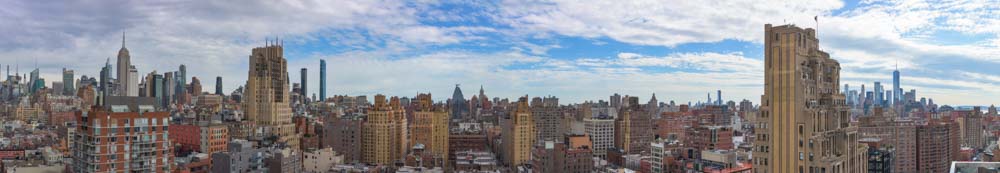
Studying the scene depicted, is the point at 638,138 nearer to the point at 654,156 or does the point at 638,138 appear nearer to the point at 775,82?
the point at 654,156

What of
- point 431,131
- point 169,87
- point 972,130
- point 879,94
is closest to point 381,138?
point 431,131

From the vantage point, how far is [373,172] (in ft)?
171

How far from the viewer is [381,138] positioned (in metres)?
64.1

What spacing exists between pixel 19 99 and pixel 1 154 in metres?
34.5

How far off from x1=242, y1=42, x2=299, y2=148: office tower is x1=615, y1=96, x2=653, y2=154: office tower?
114 ft

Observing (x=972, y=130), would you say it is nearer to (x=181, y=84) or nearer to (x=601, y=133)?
(x=601, y=133)

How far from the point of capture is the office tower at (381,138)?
6412cm

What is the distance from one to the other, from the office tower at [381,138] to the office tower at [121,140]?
34.8m

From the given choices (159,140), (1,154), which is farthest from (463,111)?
(159,140)

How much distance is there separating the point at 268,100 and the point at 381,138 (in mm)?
20605

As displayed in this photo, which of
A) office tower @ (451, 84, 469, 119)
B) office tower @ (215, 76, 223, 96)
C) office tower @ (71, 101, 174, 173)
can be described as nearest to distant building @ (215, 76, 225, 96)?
office tower @ (215, 76, 223, 96)

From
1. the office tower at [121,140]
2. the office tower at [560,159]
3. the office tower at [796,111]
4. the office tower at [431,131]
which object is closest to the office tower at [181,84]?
the office tower at [431,131]

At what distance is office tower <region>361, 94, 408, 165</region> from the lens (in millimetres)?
64125

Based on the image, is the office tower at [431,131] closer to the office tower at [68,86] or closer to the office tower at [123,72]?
the office tower at [123,72]
